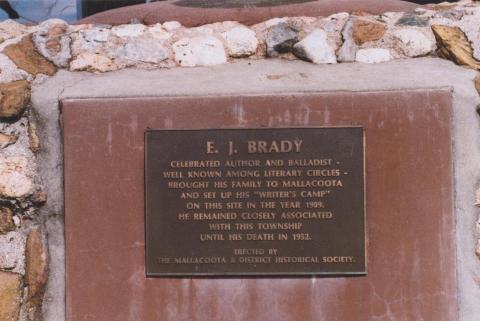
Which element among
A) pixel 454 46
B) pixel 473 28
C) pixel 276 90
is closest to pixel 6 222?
pixel 276 90

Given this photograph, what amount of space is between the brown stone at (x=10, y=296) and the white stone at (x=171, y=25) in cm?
130

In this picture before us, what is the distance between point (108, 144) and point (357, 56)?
116 cm

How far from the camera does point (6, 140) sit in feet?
8.19

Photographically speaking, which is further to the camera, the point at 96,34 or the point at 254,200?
the point at 96,34

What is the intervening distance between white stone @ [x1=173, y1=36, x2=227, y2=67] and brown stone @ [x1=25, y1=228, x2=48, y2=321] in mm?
1006

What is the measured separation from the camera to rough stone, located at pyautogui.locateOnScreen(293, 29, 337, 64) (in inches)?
102

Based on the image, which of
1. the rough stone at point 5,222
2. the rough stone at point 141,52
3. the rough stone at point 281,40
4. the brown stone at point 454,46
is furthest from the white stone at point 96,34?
the brown stone at point 454,46

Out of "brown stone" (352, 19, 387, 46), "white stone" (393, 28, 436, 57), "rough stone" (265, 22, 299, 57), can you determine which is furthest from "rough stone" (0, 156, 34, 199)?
"white stone" (393, 28, 436, 57)

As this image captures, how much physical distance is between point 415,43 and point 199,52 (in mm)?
967

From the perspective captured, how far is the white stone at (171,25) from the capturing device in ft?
8.98

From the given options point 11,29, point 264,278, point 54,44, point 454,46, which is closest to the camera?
point 264,278

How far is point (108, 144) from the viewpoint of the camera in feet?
8.04

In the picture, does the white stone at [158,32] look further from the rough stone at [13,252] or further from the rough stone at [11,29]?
the rough stone at [13,252]

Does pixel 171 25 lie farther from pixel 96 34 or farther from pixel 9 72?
pixel 9 72
